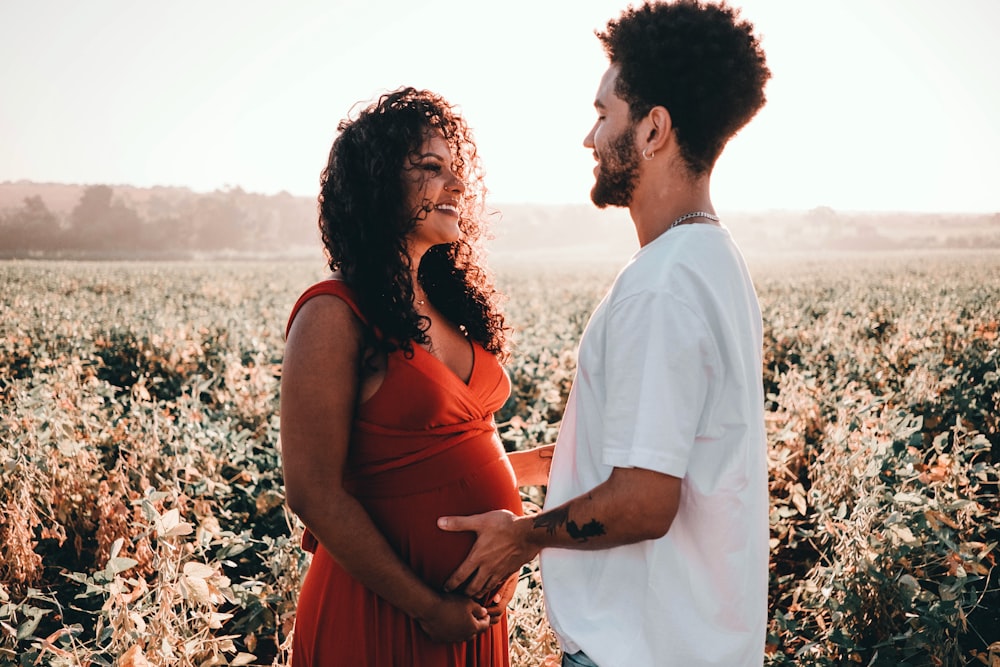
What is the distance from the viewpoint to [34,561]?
122 inches

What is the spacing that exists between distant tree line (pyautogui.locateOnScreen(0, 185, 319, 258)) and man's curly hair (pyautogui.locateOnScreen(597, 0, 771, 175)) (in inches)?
1815

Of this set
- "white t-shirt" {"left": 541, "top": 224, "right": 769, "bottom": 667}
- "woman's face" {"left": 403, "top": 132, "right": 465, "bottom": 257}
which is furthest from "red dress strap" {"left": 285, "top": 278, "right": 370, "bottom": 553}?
"white t-shirt" {"left": 541, "top": 224, "right": 769, "bottom": 667}

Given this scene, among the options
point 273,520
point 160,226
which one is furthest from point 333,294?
point 160,226

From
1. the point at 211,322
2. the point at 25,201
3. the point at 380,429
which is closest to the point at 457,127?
the point at 380,429

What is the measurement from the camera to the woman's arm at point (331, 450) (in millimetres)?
1496

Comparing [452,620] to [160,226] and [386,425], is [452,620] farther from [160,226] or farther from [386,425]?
[160,226]

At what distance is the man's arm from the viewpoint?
129 cm

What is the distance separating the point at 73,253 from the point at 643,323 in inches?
2325

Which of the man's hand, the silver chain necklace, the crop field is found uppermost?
the silver chain necklace

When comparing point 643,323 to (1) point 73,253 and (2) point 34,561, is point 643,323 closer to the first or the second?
(2) point 34,561

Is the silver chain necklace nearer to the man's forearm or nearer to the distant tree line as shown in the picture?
the man's forearm

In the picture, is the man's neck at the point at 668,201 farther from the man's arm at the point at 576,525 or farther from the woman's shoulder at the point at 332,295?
the woman's shoulder at the point at 332,295

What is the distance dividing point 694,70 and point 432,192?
0.78 meters

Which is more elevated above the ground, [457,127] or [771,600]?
[457,127]
